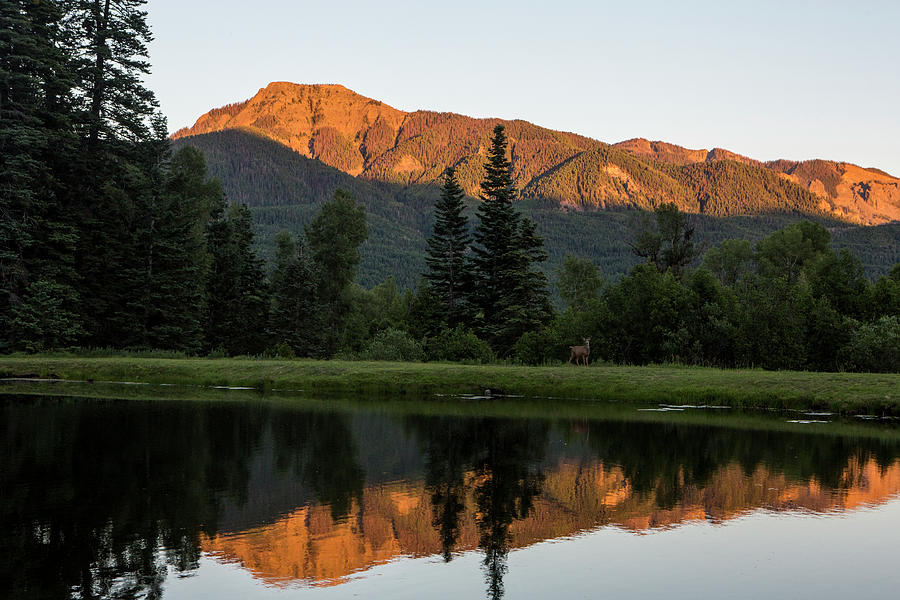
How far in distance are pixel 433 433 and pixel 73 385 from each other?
22.6 m

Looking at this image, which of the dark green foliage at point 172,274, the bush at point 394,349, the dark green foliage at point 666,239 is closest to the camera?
the bush at point 394,349

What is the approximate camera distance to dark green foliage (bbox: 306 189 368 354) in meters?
84.1

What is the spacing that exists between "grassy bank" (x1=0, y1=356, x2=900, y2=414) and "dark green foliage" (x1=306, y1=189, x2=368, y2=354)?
1588 inches

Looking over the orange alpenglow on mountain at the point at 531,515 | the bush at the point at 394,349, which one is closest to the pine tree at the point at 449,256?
the bush at the point at 394,349

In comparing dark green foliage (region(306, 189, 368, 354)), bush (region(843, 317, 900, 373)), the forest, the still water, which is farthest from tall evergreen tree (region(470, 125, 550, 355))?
the still water

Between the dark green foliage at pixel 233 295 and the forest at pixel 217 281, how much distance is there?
187 millimetres

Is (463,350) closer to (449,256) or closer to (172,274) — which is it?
(449,256)

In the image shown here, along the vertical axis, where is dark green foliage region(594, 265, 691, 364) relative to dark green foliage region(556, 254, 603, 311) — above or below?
below

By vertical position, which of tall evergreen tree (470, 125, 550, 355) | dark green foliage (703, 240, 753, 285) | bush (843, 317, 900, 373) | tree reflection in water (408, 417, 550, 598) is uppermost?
dark green foliage (703, 240, 753, 285)

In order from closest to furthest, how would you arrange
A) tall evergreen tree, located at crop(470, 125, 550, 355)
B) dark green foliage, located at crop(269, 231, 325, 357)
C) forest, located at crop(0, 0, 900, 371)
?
1. forest, located at crop(0, 0, 900, 371)
2. tall evergreen tree, located at crop(470, 125, 550, 355)
3. dark green foliage, located at crop(269, 231, 325, 357)

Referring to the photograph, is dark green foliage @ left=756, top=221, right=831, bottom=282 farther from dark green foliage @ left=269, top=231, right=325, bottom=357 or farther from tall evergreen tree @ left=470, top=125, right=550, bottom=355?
dark green foliage @ left=269, top=231, right=325, bottom=357

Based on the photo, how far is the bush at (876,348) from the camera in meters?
37.1

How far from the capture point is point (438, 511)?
13352mm

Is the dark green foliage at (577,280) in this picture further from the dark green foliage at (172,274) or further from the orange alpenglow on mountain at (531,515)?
the orange alpenglow on mountain at (531,515)
